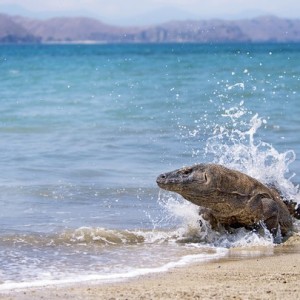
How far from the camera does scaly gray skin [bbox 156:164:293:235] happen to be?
8672 mm

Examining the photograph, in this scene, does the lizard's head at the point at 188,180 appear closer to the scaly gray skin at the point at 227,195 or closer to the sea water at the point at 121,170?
the scaly gray skin at the point at 227,195

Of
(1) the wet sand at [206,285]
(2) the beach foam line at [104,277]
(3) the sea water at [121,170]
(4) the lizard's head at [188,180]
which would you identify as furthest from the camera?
(4) the lizard's head at [188,180]

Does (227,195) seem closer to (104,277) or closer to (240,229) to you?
(240,229)

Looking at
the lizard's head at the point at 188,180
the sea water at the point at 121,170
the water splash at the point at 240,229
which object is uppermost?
the lizard's head at the point at 188,180

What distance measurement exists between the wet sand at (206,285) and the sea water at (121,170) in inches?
12.8

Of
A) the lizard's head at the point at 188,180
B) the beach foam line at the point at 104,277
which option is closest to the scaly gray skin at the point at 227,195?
the lizard's head at the point at 188,180

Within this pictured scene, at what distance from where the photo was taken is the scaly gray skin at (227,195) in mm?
8672

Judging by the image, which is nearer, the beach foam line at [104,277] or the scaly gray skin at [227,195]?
the beach foam line at [104,277]

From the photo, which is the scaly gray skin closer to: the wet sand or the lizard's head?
the lizard's head

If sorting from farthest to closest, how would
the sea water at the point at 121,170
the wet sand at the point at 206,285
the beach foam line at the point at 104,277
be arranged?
the sea water at the point at 121,170 < the beach foam line at the point at 104,277 < the wet sand at the point at 206,285

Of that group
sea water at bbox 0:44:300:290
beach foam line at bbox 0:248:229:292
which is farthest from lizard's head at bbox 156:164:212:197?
beach foam line at bbox 0:248:229:292

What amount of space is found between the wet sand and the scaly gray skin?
2.96 feet

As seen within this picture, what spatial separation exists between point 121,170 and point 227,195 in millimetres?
4378

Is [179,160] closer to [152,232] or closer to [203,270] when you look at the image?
[152,232]
